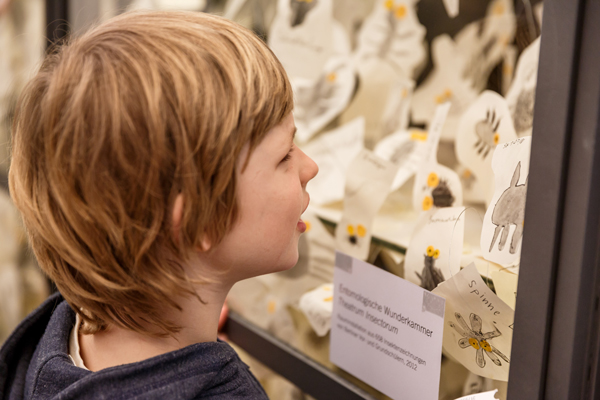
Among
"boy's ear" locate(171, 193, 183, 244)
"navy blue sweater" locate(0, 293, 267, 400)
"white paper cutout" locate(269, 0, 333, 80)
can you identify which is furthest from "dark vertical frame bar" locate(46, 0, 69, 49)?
"boy's ear" locate(171, 193, 183, 244)

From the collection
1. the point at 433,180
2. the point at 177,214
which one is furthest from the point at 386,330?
the point at 177,214

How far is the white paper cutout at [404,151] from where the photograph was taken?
2.53ft

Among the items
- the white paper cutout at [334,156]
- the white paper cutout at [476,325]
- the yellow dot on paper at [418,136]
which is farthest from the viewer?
the white paper cutout at [334,156]

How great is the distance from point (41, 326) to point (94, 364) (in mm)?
168

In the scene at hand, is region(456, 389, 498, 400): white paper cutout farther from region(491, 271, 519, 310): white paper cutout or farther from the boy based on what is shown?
the boy

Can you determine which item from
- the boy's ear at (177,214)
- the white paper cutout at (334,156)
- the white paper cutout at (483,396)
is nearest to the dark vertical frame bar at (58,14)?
the white paper cutout at (334,156)

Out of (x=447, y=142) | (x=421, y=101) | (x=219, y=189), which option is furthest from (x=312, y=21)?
(x=219, y=189)

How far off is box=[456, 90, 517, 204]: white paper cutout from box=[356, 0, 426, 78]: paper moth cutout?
17 centimetres

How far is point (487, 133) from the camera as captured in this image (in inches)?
25.8

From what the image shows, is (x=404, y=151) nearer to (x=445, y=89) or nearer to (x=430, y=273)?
(x=445, y=89)

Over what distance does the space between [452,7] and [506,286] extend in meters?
0.39

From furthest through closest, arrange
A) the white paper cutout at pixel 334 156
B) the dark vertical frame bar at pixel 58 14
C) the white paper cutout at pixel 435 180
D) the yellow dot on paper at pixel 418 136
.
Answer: the dark vertical frame bar at pixel 58 14 < the white paper cutout at pixel 334 156 < the yellow dot on paper at pixel 418 136 < the white paper cutout at pixel 435 180

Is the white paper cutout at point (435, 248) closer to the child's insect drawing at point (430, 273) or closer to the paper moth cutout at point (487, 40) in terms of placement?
the child's insect drawing at point (430, 273)

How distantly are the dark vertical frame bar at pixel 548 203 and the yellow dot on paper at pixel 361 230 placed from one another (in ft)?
0.98
